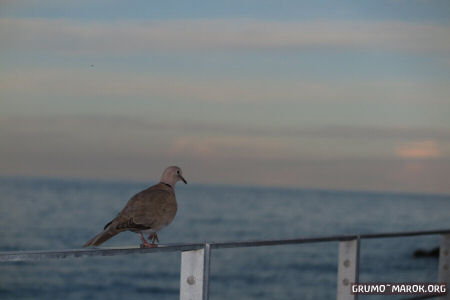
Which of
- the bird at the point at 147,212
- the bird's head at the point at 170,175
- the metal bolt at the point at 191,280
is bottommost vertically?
the metal bolt at the point at 191,280

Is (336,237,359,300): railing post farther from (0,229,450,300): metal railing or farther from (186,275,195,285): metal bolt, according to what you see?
(186,275,195,285): metal bolt

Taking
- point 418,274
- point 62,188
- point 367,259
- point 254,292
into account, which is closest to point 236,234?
point 367,259

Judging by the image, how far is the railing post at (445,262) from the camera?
4.05 metres

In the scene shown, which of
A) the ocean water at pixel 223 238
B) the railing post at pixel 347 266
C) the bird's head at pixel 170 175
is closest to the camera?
the bird's head at pixel 170 175

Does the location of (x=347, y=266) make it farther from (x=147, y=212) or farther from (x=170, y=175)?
(x=147, y=212)

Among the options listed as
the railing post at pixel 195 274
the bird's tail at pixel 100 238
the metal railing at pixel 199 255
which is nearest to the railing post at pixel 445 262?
the metal railing at pixel 199 255

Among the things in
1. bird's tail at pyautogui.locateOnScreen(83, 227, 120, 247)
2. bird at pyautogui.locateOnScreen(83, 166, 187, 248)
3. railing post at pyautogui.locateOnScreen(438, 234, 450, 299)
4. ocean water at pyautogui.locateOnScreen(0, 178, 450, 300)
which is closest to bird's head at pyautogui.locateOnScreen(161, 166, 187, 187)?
bird at pyautogui.locateOnScreen(83, 166, 187, 248)

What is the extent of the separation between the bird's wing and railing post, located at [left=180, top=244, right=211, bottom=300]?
0.96ft

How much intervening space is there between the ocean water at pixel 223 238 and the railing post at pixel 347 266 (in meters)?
12.0

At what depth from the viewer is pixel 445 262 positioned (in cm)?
409

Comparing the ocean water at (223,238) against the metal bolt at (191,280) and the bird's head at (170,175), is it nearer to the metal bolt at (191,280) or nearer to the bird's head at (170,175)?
the bird's head at (170,175)

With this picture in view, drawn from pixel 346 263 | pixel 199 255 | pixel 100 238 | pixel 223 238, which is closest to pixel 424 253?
pixel 223 238

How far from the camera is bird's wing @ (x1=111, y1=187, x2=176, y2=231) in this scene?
2691 millimetres

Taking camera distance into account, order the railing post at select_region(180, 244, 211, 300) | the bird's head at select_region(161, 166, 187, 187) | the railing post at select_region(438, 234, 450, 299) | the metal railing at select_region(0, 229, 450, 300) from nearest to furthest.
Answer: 1. the metal railing at select_region(0, 229, 450, 300)
2. the railing post at select_region(180, 244, 211, 300)
3. the bird's head at select_region(161, 166, 187, 187)
4. the railing post at select_region(438, 234, 450, 299)
